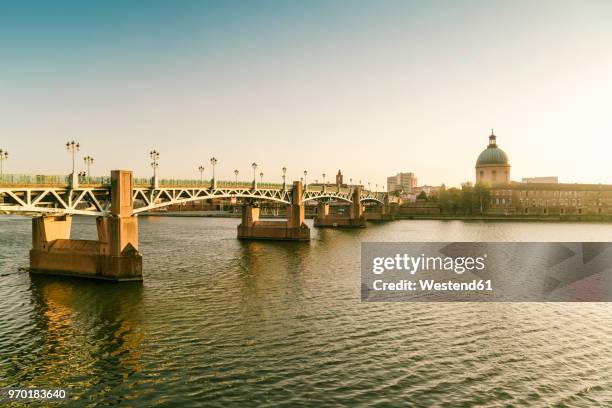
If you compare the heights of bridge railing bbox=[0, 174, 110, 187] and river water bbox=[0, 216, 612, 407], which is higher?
bridge railing bbox=[0, 174, 110, 187]

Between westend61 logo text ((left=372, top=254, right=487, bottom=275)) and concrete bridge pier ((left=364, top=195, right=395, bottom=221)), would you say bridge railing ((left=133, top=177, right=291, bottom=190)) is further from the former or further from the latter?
concrete bridge pier ((left=364, top=195, right=395, bottom=221))

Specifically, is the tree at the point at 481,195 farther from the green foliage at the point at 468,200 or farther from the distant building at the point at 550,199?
the distant building at the point at 550,199

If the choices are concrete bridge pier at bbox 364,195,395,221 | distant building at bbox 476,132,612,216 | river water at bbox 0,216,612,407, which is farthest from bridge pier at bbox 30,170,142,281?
distant building at bbox 476,132,612,216

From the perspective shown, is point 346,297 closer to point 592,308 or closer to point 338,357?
point 338,357

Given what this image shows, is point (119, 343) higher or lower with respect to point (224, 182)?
lower

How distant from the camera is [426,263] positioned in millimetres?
60156

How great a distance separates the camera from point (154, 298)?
36.0m

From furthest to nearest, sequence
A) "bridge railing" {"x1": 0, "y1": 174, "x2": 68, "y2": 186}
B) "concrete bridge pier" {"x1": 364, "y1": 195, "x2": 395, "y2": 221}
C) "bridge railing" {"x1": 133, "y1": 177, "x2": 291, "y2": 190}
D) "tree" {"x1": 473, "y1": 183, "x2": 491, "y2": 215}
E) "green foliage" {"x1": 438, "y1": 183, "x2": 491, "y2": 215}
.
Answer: "green foliage" {"x1": 438, "y1": 183, "x2": 491, "y2": 215} → "tree" {"x1": 473, "y1": 183, "x2": 491, "y2": 215} → "concrete bridge pier" {"x1": 364, "y1": 195, "x2": 395, "y2": 221} → "bridge railing" {"x1": 133, "y1": 177, "x2": 291, "y2": 190} → "bridge railing" {"x1": 0, "y1": 174, "x2": 68, "y2": 186}

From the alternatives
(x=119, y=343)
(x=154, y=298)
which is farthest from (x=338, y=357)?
(x=154, y=298)

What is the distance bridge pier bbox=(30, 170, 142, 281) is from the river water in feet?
4.57

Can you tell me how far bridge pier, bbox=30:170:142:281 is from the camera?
41688 mm

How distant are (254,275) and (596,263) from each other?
43812 mm

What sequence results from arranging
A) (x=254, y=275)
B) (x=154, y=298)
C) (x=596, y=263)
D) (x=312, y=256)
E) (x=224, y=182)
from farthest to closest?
(x=224, y=182), (x=312, y=256), (x=596, y=263), (x=254, y=275), (x=154, y=298)

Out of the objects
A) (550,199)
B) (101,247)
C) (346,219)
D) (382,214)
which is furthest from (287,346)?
(550,199)
